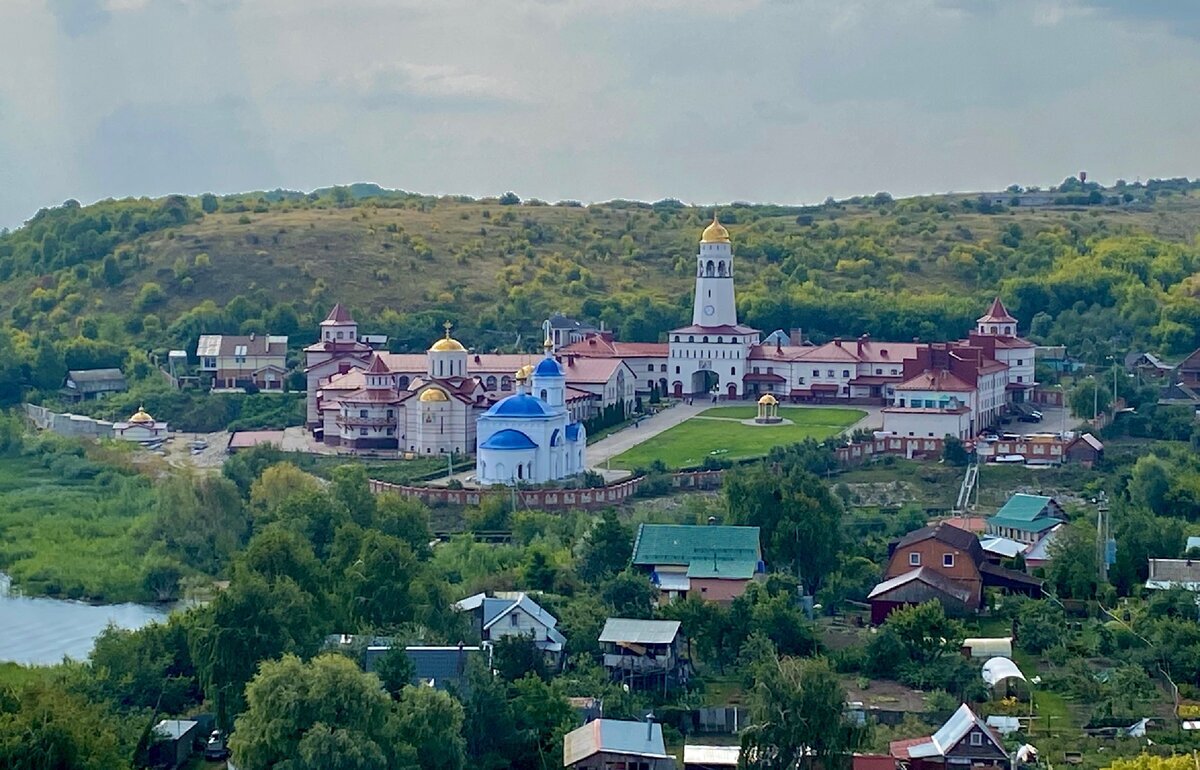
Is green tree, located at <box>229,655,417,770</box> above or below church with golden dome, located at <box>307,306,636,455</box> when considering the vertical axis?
below

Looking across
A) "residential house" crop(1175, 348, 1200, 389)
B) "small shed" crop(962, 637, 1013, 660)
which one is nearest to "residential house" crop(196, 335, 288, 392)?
"residential house" crop(1175, 348, 1200, 389)

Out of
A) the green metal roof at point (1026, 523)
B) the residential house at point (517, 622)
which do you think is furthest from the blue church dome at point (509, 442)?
the residential house at point (517, 622)

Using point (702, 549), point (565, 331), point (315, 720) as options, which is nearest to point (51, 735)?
point (315, 720)

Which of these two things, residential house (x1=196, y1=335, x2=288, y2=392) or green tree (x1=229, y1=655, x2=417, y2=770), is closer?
green tree (x1=229, y1=655, x2=417, y2=770)

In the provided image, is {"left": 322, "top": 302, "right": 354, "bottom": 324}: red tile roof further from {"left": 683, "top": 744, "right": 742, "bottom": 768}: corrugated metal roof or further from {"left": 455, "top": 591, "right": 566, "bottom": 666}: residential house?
{"left": 683, "top": 744, "right": 742, "bottom": 768}: corrugated metal roof

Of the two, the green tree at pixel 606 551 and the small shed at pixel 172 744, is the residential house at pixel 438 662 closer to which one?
the small shed at pixel 172 744

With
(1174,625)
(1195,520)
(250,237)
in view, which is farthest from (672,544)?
(250,237)

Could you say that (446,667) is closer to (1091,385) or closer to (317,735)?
(317,735)
